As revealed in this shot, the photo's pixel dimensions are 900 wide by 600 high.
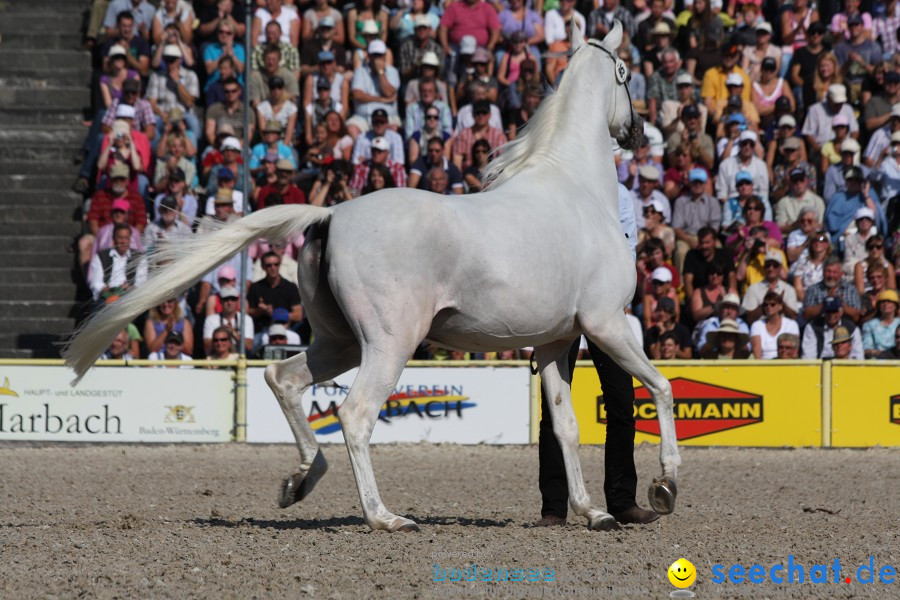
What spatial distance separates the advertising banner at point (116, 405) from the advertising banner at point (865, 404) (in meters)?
5.95

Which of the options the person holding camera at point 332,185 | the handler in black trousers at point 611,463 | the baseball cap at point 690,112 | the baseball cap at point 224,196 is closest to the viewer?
the handler in black trousers at point 611,463

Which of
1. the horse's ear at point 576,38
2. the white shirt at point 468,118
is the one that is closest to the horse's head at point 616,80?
the horse's ear at point 576,38

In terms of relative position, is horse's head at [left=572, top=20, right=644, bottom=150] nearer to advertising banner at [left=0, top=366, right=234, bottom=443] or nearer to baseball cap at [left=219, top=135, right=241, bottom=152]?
advertising banner at [left=0, top=366, right=234, bottom=443]

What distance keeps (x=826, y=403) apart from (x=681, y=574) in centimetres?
831

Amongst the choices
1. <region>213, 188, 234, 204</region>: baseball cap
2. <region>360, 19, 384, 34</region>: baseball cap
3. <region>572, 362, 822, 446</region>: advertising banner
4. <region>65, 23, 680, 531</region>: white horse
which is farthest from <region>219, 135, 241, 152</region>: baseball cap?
<region>65, 23, 680, 531</region>: white horse

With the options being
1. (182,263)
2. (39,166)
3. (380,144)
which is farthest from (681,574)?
(39,166)

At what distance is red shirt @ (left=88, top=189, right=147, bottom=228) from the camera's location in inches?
594

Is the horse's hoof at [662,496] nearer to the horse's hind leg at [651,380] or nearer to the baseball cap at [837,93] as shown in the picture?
the horse's hind leg at [651,380]

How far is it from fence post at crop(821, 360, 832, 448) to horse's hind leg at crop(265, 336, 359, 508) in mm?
7504

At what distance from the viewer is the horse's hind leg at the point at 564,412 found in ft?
24.3

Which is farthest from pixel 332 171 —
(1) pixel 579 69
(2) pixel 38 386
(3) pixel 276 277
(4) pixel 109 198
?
(1) pixel 579 69

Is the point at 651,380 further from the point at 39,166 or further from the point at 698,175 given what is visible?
the point at 39,166

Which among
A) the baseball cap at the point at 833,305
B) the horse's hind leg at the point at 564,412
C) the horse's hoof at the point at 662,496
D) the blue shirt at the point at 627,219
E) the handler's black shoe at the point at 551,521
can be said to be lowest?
the handler's black shoe at the point at 551,521

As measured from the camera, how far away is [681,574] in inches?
221
